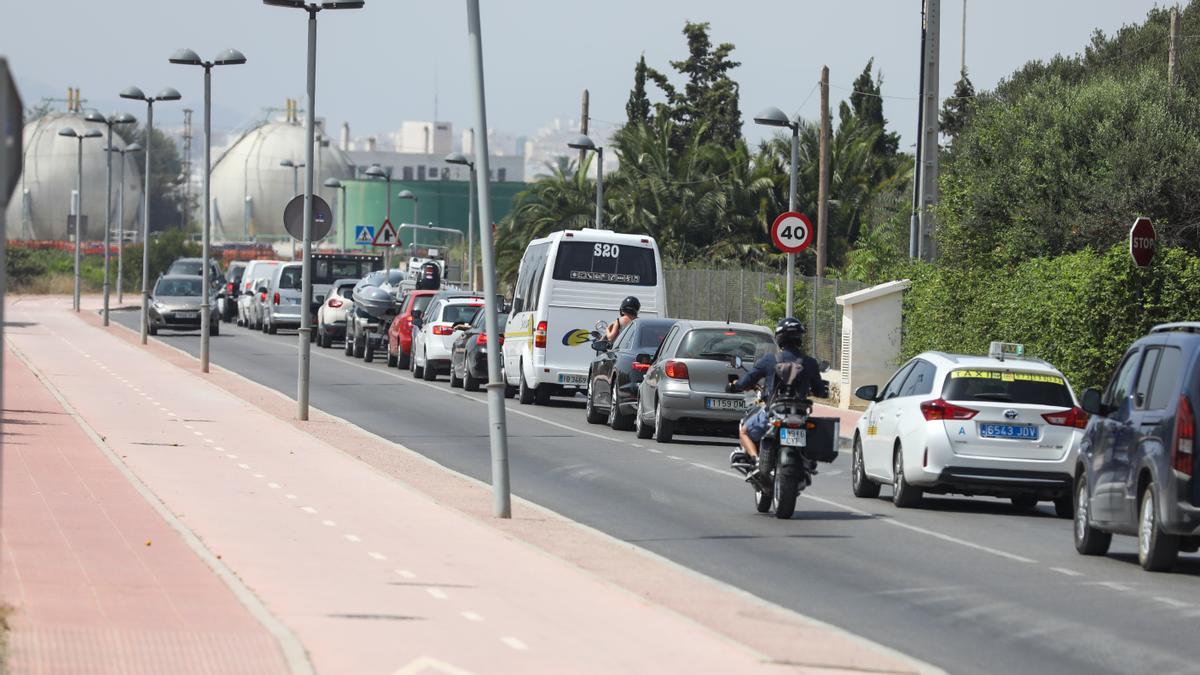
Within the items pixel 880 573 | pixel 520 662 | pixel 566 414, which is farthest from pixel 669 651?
pixel 566 414

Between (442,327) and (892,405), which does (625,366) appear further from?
(442,327)

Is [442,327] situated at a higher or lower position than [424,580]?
higher

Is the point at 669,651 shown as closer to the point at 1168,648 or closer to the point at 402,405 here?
the point at 1168,648

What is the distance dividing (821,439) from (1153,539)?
3.62 metres

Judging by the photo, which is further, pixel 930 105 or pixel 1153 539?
pixel 930 105

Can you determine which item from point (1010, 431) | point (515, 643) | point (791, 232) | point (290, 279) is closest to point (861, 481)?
point (1010, 431)

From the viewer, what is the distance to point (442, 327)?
37.7 meters

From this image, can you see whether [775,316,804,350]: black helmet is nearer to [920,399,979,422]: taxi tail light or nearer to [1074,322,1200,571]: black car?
[920,399,979,422]: taxi tail light

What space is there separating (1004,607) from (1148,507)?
7.39 ft

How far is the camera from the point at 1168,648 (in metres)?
10.5

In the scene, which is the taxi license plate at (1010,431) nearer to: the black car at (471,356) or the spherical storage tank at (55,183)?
the black car at (471,356)

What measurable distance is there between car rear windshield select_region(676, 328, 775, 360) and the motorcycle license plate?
8.17 m

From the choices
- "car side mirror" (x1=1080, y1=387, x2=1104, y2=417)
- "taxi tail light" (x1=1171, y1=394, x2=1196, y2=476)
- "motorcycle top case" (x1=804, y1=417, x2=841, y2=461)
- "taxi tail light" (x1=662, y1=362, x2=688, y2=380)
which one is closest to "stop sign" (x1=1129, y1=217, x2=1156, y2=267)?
"taxi tail light" (x1=662, y1=362, x2=688, y2=380)

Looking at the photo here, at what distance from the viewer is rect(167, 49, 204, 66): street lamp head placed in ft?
126
